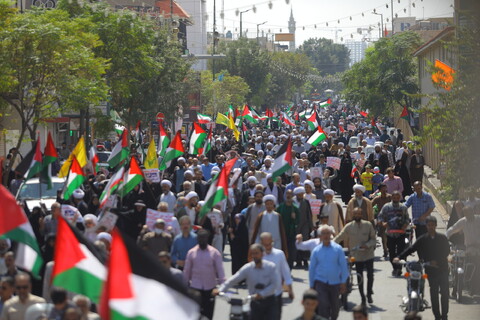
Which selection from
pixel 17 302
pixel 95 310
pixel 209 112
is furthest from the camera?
pixel 209 112

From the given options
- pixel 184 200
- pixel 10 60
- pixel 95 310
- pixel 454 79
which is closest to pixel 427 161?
pixel 10 60

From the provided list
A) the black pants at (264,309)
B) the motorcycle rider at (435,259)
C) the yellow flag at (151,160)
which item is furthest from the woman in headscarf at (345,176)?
the black pants at (264,309)

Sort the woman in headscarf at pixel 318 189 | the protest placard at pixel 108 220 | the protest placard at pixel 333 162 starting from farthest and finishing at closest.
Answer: the protest placard at pixel 333 162, the woman in headscarf at pixel 318 189, the protest placard at pixel 108 220

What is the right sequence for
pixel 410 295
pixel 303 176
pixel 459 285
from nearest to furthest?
pixel 410 295 → pixel 459 285 → pixel 303 176

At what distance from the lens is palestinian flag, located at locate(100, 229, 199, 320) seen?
809cm

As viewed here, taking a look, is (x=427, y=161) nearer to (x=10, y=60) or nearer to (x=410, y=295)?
(x=10, y=60)

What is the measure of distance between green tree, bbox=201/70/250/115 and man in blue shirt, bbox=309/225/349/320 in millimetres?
64686

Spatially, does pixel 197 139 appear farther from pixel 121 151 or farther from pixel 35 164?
pixel 35 164

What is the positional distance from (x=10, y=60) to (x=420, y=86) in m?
32.9

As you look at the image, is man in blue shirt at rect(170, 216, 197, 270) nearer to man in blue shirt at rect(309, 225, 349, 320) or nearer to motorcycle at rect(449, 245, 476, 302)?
man in blue shirt at rect(309, 225, 349, 320)

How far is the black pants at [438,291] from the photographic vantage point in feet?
49.8

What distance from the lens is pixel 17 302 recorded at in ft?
36.9

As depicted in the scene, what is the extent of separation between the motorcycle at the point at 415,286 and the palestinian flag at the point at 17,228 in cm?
513

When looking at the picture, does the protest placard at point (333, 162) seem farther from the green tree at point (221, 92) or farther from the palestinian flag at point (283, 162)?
the green tree at point (221, 92)
